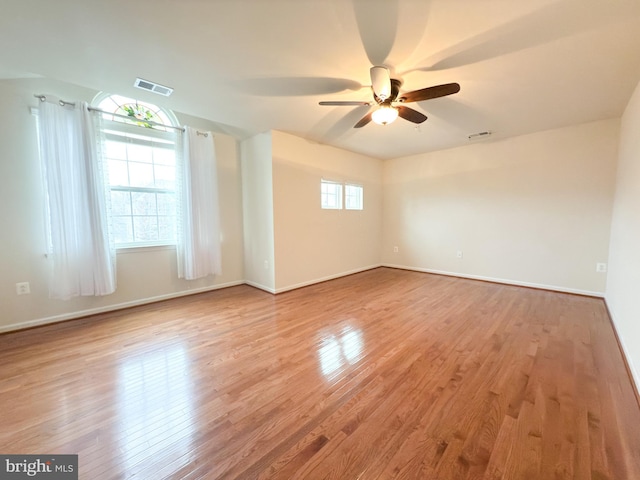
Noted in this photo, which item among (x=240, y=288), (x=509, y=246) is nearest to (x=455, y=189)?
(x=509, y=246)

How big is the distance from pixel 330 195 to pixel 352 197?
2.13 ft

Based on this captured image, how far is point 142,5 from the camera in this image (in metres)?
1.58

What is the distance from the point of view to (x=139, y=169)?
3.39 meters

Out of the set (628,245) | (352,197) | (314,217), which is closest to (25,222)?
(314,217)

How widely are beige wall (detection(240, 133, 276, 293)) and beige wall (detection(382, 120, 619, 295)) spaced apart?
307cm

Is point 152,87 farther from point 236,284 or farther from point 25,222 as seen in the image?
point 236,284

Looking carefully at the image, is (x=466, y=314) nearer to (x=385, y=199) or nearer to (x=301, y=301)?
(x=301, y=301)

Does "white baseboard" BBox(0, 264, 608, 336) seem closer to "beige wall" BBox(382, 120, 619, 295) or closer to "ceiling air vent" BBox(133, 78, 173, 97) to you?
"beige wall" BBox(382, 120, 619, 295)

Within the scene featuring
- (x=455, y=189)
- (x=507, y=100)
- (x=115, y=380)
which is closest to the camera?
(x=115, y=380)

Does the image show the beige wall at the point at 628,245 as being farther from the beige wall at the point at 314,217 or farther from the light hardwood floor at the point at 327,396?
the beige wall at the point at 314,217

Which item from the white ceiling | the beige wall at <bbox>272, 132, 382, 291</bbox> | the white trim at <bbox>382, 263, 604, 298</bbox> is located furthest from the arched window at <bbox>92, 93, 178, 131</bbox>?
the white trim at <bbox>382, 263, 604, 298</bbox>

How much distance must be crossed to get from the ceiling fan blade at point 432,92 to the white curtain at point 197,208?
287 centimetres

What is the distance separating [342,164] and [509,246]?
126 inches

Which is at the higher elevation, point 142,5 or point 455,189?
point 142,5
